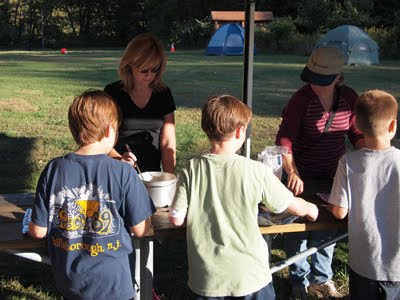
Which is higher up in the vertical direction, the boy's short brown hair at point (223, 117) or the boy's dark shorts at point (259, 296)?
the boy's short brown hair at point (223, 117)

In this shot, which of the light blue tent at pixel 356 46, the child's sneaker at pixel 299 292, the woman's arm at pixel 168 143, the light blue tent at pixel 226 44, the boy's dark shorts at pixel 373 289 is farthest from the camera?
the light blue tent at pixel 226 44

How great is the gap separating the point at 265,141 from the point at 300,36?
2178cm

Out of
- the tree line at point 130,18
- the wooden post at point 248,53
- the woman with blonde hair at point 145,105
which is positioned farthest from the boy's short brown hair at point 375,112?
the tree line at point 130,18

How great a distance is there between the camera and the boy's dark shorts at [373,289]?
225cm

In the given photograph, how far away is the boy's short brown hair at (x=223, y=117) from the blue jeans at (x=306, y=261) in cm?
138

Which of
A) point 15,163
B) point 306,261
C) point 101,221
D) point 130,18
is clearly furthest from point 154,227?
point 130,18

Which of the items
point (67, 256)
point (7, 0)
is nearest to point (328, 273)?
point (67, 256)

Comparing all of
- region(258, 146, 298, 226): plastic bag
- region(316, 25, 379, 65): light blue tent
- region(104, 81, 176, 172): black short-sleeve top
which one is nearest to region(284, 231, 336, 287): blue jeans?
region(258, 146, 298, 226): plastic bag

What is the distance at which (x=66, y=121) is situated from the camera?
29.3ft

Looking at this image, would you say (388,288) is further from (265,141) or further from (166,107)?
(265,141)

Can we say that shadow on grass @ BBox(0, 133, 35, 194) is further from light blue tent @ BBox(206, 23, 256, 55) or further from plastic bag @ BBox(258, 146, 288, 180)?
light blue tent @ BBox(206, 23, 256, 55)

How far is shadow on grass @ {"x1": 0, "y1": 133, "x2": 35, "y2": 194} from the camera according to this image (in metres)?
5.69

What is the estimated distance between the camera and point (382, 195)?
218 centimetres

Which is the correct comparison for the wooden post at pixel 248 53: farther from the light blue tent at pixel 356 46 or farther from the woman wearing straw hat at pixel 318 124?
the light blue tent at pixel 356 46
